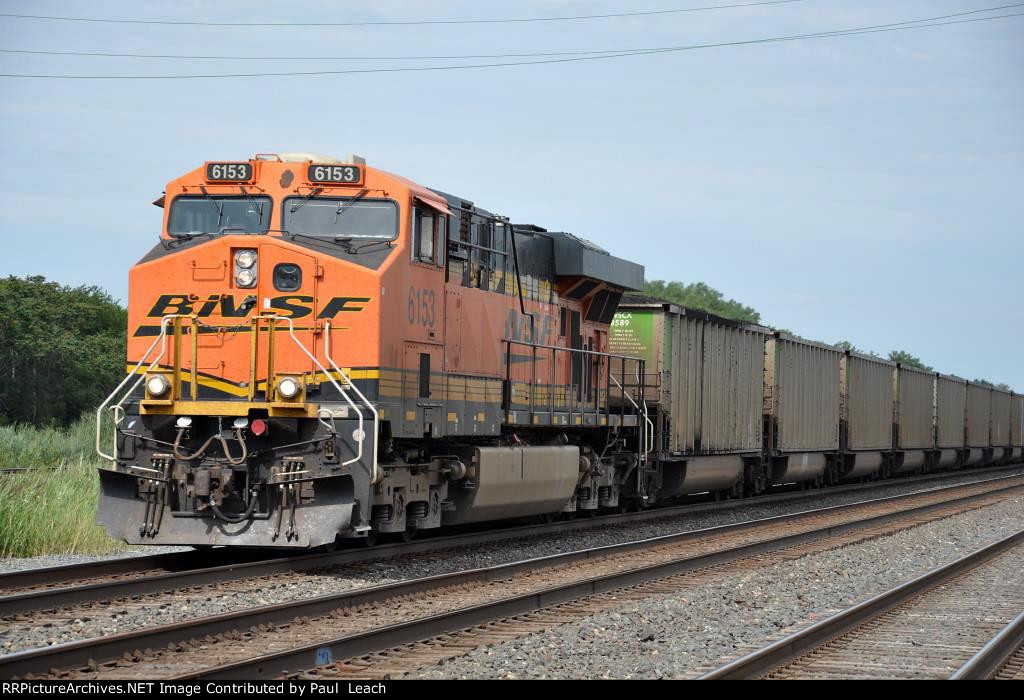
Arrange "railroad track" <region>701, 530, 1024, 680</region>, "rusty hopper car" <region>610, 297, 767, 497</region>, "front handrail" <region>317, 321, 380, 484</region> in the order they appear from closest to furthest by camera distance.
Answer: "railroad track" <region>701, 530, 1024, 680</region> < "front handrail" <region>317, 321, 380, 484</region> < "rusty hopper car" <region>610, 297, 767, 497</region>

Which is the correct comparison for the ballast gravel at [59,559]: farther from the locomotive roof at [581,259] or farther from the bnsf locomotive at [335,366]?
the locomotive roof at [581,259]

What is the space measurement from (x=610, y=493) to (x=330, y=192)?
813 cm

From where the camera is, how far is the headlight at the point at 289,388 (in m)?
11.2

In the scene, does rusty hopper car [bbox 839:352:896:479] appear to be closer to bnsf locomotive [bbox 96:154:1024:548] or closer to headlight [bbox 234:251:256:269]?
bnsf locomotive [bbox 96:154:1024:548]

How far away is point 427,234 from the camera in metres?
12.7

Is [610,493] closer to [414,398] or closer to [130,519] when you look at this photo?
[414,398]

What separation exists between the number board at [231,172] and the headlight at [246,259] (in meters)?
0.84

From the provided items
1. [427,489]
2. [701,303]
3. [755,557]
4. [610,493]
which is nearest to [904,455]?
[610,493]

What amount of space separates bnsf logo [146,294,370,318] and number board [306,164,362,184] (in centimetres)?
129

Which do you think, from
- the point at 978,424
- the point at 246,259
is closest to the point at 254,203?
the point at 246,259

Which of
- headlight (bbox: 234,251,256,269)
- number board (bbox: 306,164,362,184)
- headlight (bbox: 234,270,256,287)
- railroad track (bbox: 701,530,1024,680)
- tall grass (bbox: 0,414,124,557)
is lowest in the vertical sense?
railroad track (bbox: 701,530,1024,680)

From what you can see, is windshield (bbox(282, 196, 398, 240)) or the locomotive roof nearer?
windshield (bbox(282, 196, 398, 240))

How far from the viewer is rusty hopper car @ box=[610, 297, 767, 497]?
20.4 m

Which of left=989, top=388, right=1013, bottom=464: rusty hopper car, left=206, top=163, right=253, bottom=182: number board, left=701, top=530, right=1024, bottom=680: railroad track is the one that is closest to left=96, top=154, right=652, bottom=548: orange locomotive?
left=206, top=163, right=253, bottom=182: number board
